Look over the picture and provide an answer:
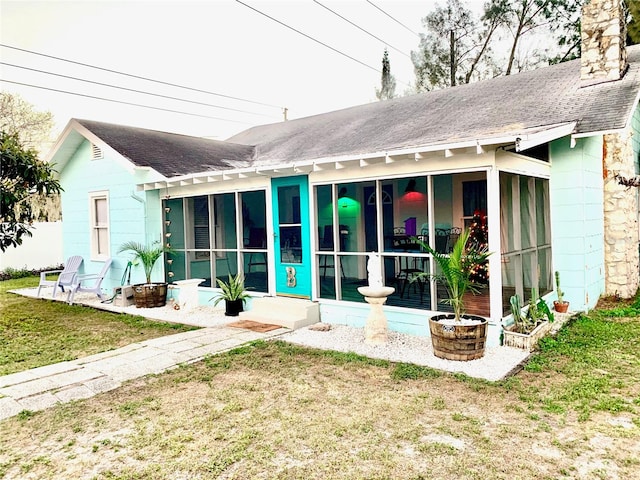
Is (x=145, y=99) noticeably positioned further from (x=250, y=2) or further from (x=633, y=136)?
(x=633, y=136)

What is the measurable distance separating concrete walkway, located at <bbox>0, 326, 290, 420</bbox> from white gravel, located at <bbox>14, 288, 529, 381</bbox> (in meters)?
0.64

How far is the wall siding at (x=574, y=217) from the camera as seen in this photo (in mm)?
6914

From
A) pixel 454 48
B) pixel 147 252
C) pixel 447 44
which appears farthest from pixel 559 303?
pixel 447 44

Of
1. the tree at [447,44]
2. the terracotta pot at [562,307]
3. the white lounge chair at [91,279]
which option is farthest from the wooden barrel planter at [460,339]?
the tree at [447,44]

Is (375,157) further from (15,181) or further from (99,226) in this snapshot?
(99,226)

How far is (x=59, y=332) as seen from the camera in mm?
6980

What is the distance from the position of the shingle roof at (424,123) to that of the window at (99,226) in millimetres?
1549

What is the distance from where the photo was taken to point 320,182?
696 cm

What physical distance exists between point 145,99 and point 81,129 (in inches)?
629

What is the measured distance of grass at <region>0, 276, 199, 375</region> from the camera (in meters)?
5.69

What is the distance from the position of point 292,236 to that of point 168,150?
488 cm

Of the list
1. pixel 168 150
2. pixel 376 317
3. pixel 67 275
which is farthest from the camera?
pixel 168 150

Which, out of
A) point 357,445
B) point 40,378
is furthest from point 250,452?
point 40,378

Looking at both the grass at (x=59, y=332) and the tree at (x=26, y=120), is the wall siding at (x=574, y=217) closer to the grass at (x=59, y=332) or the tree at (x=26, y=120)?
the grass at (x=59, y=332)
